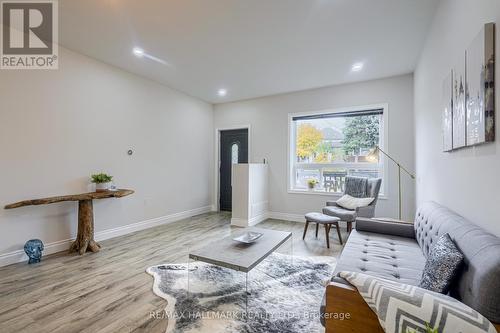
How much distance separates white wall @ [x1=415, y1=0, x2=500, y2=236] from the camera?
1.30 meters

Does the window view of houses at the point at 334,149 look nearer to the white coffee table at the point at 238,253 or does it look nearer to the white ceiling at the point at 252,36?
the white ceiling at the point at 252,36

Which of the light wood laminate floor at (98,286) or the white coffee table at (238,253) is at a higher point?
the white coffee table at (238,253)

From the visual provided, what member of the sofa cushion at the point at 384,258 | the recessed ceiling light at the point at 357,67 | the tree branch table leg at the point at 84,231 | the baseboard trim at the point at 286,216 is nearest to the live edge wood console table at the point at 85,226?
the tree branch table leg at the point at 84,231

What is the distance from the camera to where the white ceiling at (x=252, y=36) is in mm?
2414

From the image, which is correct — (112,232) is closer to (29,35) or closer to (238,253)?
(238,253)

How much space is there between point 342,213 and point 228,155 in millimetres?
3275

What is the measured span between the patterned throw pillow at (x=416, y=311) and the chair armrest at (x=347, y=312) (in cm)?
5

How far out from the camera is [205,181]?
580 cm

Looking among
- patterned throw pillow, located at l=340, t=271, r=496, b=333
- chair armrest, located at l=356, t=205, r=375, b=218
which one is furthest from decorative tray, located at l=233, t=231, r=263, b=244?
chair armrest, located at l=356, t=205, r=375, b=218

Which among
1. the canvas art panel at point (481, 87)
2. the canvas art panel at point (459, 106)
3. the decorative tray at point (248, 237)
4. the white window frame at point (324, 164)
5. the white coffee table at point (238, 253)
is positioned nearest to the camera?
the canvas art panel at point (481, 87)

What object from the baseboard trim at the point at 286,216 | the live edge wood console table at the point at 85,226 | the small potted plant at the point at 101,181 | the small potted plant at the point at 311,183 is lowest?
the baseboard trim at the point at 286,216

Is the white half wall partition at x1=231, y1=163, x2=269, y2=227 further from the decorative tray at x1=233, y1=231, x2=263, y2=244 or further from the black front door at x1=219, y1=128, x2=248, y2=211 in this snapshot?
the decorative tray at x1=233, y1=231, x2=263, y2=244

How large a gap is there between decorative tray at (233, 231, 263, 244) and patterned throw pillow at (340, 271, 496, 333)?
1312mm

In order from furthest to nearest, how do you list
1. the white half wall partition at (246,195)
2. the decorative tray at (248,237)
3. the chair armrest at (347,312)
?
the white half wall partition at (246,195)
the decorative tray at (248,237)
the chair armrest at (347,312)
